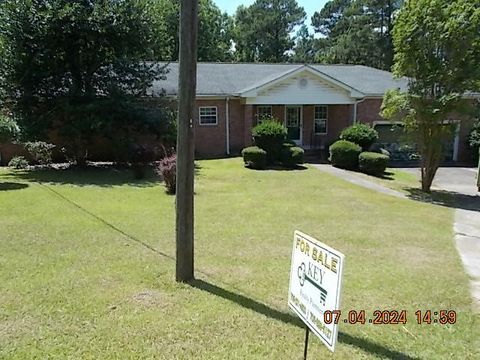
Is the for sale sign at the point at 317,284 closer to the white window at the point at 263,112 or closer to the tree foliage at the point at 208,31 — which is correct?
the white window at the point at 263,112

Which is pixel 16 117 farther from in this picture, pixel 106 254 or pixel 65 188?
pixel 106 254

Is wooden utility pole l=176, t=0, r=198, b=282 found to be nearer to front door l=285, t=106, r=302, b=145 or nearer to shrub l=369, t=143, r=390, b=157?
shrub l=369, t=143, r=390, b=157

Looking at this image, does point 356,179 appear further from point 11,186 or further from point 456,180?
point 11,186

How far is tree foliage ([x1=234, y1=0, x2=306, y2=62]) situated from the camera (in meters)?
55.6

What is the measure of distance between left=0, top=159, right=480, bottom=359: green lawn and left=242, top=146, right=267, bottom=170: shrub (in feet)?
21.5

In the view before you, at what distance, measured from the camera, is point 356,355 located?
136 inches

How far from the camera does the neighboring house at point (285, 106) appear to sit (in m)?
20.7

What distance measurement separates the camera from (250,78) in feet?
76.9

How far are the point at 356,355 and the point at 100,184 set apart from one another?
438 inches

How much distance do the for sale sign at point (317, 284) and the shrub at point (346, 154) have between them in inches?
601

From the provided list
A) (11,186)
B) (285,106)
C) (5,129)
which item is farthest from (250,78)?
(11,186)

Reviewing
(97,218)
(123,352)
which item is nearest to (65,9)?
(97,218)

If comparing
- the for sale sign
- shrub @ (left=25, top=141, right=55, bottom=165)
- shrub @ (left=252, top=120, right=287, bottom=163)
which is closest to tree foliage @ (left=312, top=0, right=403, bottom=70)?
shrub @ (left=252, top=120, right=287, bottom=163)

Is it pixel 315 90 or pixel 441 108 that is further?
pixel 315 90
